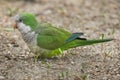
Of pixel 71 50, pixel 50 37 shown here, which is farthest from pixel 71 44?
pixel 71 50

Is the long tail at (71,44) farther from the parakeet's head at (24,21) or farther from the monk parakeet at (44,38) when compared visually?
the parakeet's head at (24,21)

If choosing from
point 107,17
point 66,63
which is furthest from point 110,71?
point 107,17

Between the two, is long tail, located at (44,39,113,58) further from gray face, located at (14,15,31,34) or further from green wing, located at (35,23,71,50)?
gray face, located at (14,15,31,34)

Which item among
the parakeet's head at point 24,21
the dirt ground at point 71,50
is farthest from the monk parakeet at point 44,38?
the dirt ground at point 71,50

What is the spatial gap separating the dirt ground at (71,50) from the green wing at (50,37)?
21 centimetres

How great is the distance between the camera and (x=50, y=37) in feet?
18.4

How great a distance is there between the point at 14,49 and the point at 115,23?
227 cm

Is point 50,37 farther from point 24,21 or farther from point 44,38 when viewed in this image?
point 24,21

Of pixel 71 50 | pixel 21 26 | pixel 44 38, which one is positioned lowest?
pixel 71 50

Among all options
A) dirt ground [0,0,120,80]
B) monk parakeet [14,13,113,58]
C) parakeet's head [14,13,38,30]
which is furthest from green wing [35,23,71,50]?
dirt ground [0,0,120,80]

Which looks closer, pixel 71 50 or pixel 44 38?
pixel 44 38

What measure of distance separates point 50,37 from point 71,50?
0.58m

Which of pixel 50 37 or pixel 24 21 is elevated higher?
pixel 24 21

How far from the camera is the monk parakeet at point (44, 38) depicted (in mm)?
5539
